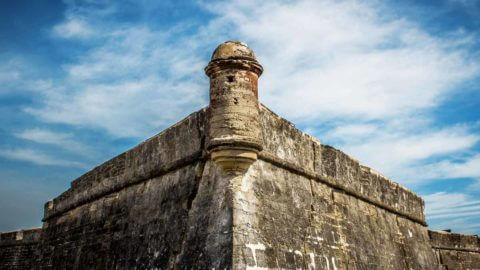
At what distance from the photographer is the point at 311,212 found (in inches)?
291

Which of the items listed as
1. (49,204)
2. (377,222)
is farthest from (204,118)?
(49,204)

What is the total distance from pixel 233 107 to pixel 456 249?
37.3 ft

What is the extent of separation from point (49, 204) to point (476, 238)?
12899 millimetres

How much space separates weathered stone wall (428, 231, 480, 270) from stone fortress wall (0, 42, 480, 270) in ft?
10.7

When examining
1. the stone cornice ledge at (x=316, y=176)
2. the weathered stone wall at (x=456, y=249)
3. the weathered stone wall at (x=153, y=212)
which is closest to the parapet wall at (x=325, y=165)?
the stone cornice ledge at (x=316, y=176)

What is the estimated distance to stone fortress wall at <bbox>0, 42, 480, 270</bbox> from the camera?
5.91 m

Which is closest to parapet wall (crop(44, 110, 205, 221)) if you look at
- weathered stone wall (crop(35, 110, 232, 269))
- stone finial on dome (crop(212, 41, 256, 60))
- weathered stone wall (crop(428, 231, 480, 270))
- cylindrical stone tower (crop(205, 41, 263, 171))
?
weathered stone wall (crop(35, 110, 232, 269))

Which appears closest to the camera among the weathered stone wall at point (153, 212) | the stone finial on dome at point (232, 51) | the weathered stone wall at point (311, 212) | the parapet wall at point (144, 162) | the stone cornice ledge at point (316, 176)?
the weathered stone wall at point (311, 212)

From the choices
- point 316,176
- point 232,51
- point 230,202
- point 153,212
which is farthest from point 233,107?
point 316,176

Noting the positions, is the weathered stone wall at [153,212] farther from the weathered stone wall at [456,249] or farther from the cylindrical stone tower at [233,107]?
the weathered stone wall at [456,249]

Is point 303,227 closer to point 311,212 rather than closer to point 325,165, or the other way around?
point 311,212

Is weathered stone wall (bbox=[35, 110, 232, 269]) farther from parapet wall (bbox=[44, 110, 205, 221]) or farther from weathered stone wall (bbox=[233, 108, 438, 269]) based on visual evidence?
weathered stone wall (bbox=[233, 108, 438, 269])

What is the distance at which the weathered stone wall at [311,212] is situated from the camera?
5.91 metres

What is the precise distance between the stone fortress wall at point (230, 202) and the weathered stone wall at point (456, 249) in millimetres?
3261
